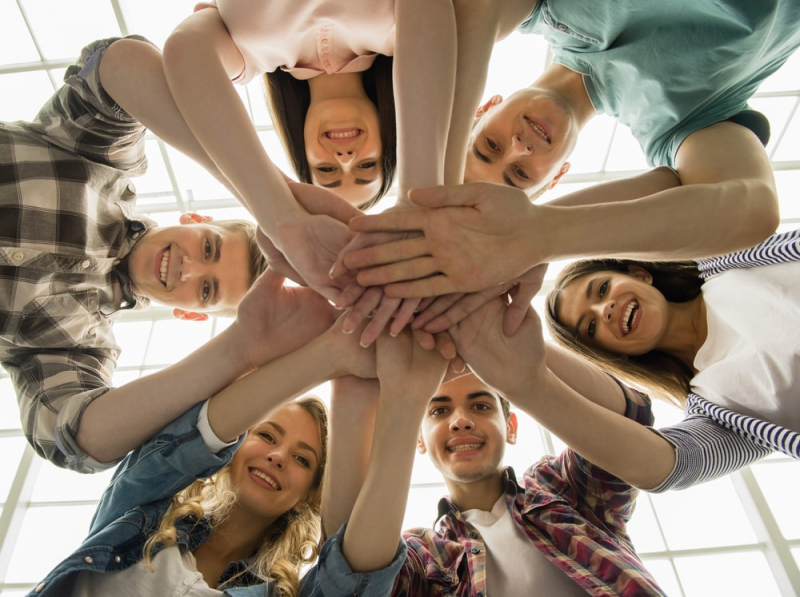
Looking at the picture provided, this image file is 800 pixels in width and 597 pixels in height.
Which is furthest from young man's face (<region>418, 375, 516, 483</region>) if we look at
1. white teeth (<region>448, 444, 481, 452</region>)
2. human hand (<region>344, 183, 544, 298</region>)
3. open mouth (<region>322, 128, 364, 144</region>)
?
open mouth (<region>322, 128, 364, 144</region>)

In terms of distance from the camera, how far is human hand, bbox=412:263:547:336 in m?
1.36

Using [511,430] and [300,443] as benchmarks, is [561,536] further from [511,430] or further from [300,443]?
[300,443]

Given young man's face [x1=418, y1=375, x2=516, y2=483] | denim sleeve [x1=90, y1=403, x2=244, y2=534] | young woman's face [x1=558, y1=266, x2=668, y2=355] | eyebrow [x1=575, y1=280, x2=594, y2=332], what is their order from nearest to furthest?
denim sleeve [x1=90, y1=403, x2=244, y2=534], young man's face [x1=418, y1=375, x2=516, y2=483], young woman's face [x1=558, y1=266, x2=668, y2=355], eyebrow [x1=575, y1=280, x2=594, y2=332]

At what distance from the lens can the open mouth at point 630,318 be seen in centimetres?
193

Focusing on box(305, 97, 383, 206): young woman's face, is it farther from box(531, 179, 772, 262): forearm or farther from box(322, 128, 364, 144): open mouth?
box(531, 179, 772, 262): forearm

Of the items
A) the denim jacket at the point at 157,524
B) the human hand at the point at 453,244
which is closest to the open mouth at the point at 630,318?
the human hand at the point at 453,244

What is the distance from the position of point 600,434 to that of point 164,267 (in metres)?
1.51

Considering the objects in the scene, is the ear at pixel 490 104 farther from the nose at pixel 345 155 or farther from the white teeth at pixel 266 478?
the white teeth at pixel 266 478

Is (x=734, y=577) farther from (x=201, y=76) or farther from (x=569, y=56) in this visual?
(x=201, y=76)

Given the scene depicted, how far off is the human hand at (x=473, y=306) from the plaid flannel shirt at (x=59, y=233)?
3.39 feet

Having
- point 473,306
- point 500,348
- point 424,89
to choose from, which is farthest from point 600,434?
point 424,89

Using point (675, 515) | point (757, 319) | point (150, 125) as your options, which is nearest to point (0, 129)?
point (150, 125)

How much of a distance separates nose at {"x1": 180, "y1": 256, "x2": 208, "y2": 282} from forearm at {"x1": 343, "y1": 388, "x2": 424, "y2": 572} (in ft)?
3.32

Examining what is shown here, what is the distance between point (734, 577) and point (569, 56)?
11.1 feet
